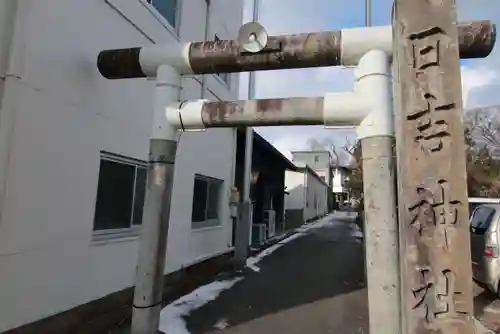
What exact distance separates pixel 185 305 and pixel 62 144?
10.6 feet

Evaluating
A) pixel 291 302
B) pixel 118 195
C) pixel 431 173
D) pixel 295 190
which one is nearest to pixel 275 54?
pixel 431 173

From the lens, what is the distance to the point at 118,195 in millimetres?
5559

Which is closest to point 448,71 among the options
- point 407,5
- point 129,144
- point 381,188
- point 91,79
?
point 407,5

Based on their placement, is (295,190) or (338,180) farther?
(338,180)

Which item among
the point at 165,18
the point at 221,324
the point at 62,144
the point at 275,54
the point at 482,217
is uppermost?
the point at 165,18

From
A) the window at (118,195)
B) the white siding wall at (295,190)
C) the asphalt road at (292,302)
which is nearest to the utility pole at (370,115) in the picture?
the window at (118,195)

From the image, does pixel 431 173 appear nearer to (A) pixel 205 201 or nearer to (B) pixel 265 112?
(B) pixel 265 112

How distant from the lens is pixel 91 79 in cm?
484

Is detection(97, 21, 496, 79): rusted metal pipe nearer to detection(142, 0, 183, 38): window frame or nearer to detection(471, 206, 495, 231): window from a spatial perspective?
detection(142, 0, 183, 38): window frame

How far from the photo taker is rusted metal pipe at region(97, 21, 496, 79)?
3791mm

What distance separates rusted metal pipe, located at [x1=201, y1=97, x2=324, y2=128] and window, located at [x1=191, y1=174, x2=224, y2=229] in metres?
4.41

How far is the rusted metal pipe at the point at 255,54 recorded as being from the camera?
3791 mm

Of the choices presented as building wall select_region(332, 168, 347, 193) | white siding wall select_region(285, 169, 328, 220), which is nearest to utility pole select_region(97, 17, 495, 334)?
white siding wall select_region(285, 169, 328, 220)

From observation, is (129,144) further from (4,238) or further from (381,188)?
(381,188)
